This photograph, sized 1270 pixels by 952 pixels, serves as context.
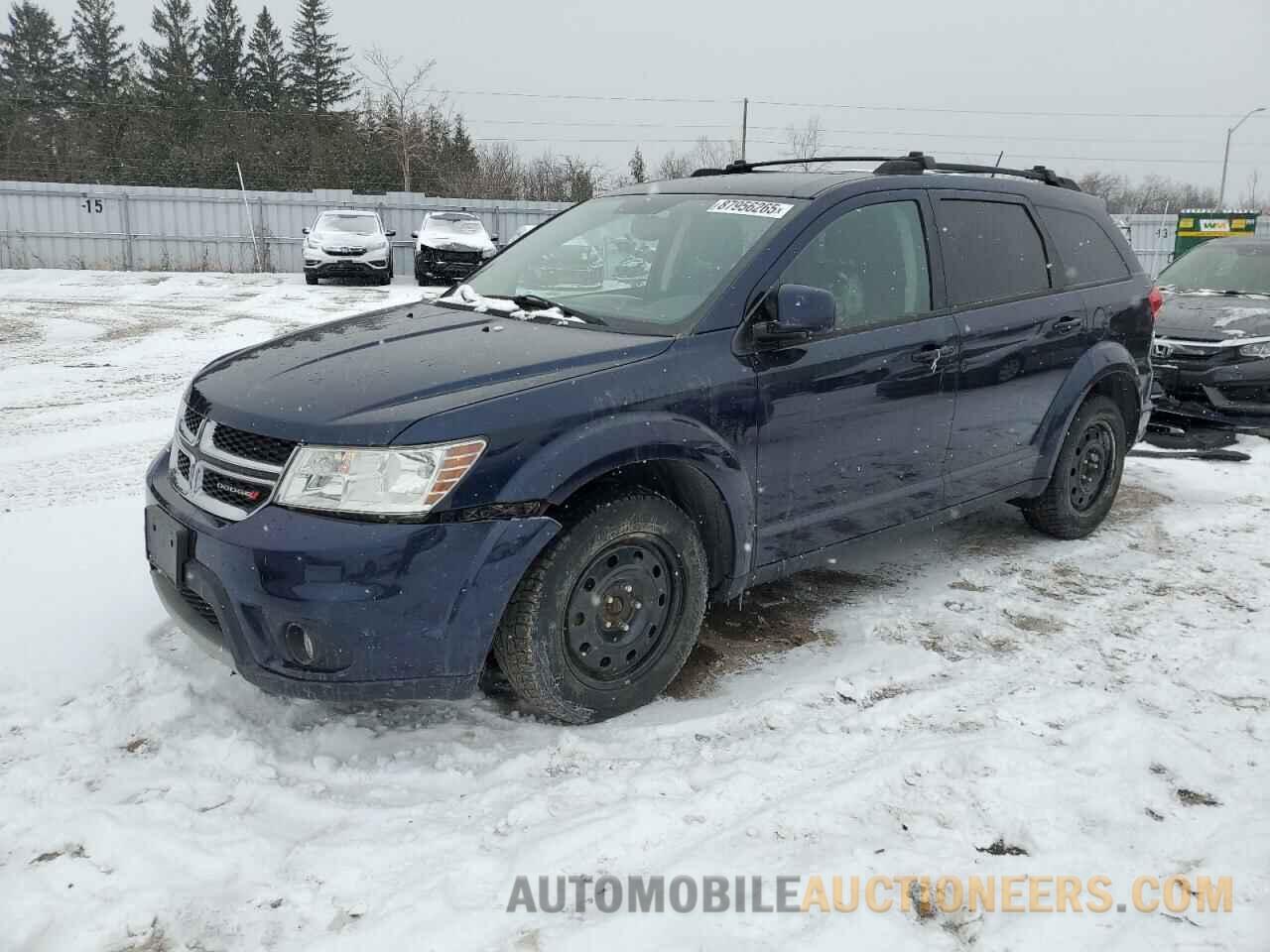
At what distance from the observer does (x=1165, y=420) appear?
26.1ft

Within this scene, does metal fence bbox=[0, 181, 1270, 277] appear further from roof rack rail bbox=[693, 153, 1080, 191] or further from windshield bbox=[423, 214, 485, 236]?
roof rack rail bbox=[693, 153, 1080, 191]

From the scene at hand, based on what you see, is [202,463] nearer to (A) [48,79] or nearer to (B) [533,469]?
(B) [533,469]

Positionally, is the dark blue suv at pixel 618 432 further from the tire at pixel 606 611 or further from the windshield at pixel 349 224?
the windshield at pixel 349 224

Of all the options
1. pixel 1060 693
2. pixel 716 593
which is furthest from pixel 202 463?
pixel 1060 693

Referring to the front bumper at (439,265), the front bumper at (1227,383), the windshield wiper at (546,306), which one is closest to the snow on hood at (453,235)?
the front bumper at (439,265)

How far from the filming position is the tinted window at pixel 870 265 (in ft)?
12.0

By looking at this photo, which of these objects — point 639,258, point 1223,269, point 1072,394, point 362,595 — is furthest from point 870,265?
point 1223,269

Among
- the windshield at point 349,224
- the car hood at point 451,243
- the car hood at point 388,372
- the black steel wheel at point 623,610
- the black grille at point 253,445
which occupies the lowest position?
the black steel wheel at point 623,610

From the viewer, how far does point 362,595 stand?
104 inches

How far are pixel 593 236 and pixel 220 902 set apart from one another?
2930mm

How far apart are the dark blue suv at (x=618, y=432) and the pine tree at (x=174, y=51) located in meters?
53.6

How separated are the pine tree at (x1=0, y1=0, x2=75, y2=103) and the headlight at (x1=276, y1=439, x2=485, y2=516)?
6048 cm

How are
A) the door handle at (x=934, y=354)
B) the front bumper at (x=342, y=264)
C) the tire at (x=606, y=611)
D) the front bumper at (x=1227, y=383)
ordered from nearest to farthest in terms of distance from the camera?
the tire at (x=606, y=611)
the door handle at (x=934, y=354)
the front bumper at (x=1227, y=383)
the front bumper at (x=342, y=264)

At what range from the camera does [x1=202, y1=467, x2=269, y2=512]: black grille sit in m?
2.82
